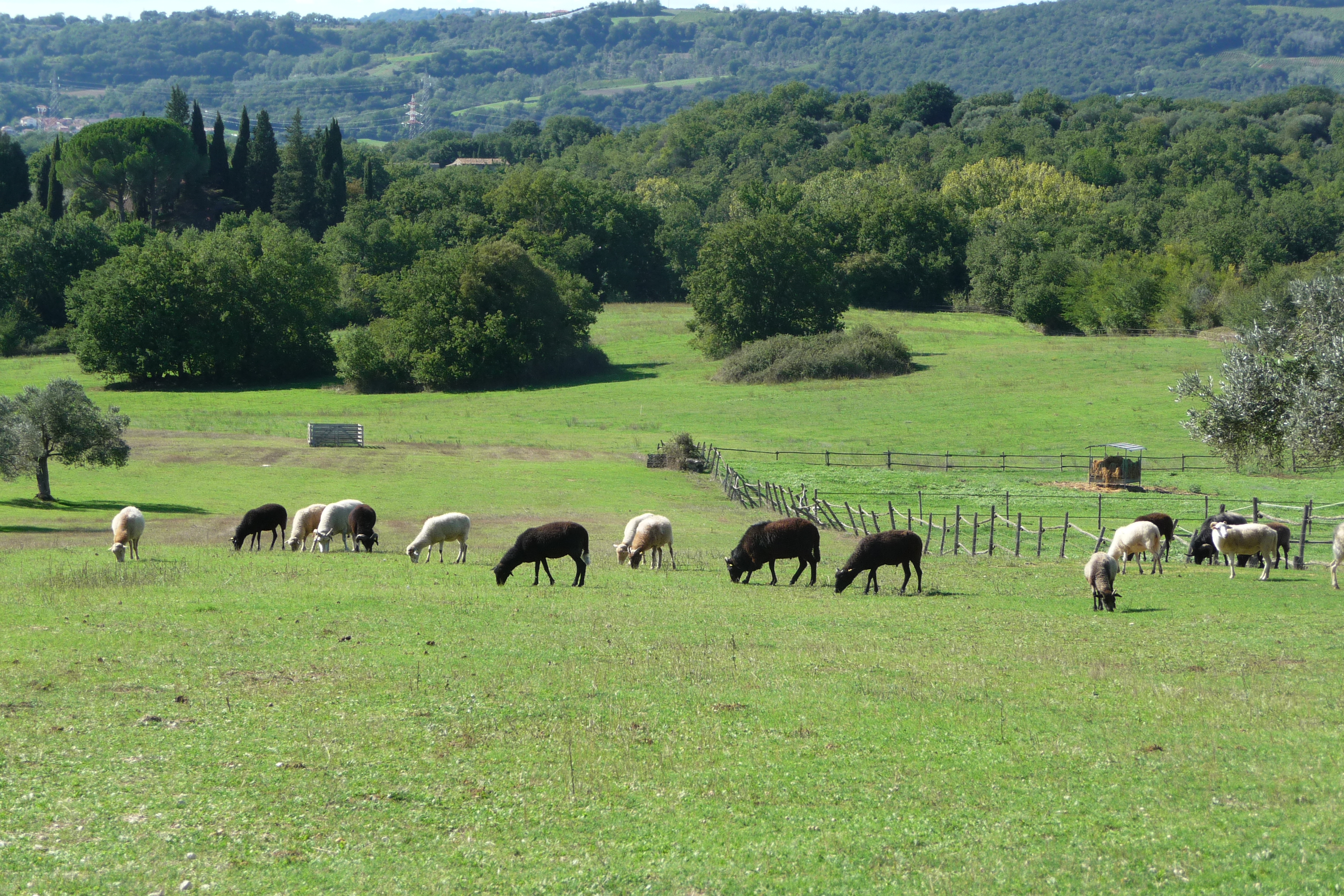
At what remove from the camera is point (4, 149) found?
Answer: 14062 centimetres

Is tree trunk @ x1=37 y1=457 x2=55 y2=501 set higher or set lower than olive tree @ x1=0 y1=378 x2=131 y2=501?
lower

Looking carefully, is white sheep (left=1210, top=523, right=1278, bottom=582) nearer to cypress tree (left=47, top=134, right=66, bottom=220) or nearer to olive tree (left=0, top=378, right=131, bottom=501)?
olive tree (left=0, top=378, right=131, bottom=501)

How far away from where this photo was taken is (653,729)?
13.5 meters

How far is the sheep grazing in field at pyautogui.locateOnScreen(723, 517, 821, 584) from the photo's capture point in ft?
88.7

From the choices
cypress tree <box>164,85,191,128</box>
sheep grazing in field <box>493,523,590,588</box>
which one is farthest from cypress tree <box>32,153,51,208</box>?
sheep grazing in field <box>493,523,590,588</box>

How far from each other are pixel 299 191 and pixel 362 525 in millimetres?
121913

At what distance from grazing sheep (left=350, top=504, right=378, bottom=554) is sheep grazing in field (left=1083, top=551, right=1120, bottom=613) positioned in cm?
1850

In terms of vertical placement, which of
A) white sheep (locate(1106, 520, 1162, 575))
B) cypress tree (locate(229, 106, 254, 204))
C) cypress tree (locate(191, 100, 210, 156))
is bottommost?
white sheep (locate(1106, 520, 1162, 575))

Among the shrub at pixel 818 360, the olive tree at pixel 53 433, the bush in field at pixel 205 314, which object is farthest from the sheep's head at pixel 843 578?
the bush in field at pixel 205 314

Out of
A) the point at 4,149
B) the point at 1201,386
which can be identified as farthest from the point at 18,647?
the point at 4,149

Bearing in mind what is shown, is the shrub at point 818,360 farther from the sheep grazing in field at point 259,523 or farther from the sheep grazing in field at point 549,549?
the sheep grazing in field at point 549,549

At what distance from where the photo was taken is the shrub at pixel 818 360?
94.8m

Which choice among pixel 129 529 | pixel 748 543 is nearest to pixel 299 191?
pixel 129 529

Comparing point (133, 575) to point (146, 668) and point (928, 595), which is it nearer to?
point (146, 668)
